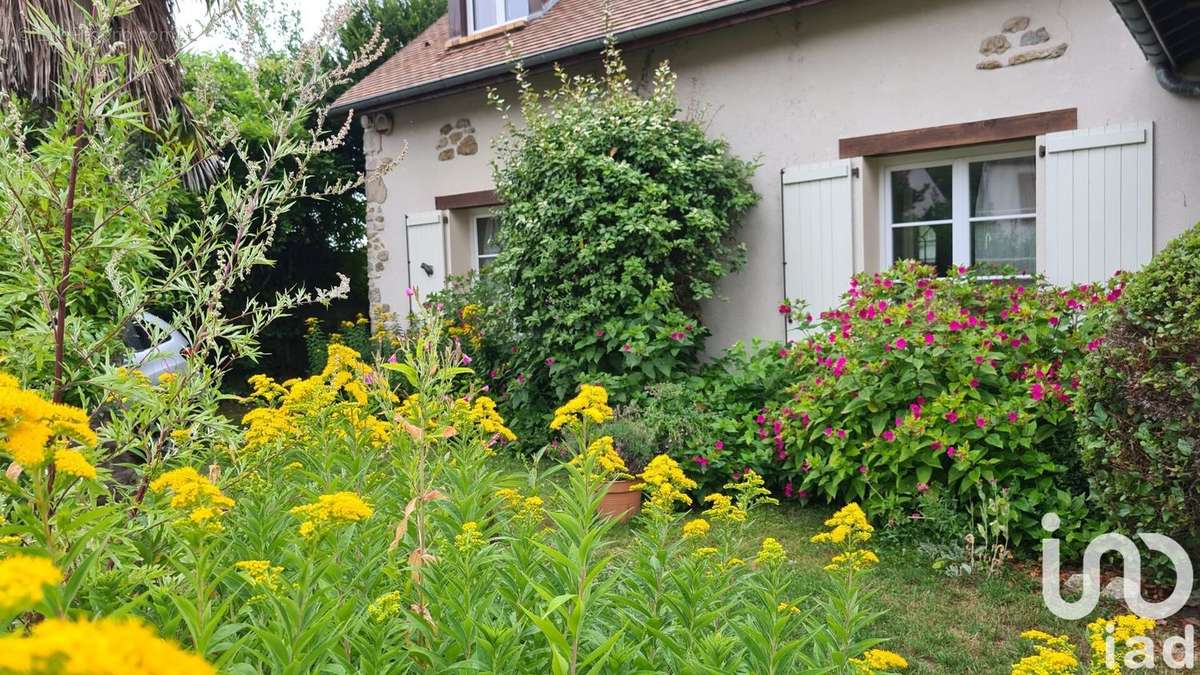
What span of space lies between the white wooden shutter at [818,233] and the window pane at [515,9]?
4.00 m

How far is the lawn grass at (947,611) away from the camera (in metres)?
3.41

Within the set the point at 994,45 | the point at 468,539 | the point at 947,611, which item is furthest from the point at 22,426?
the point at 994,45

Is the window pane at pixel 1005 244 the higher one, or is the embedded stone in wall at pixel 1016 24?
the embedded stone in wall at pixel 1016 24

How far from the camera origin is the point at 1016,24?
5.76 meters

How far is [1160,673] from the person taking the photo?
3215mm

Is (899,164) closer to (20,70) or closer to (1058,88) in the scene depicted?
(1058,88)

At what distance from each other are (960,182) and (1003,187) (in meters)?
0.29

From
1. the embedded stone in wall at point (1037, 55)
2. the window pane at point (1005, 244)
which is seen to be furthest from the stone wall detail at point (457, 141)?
the embedded stone in wall at point (1037, 55)

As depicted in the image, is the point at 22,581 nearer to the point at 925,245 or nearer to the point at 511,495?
the point at 511,495

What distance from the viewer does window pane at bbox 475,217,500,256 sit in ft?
30.2

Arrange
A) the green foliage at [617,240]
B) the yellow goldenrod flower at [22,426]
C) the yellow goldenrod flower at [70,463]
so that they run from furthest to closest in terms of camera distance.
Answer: the green foliage at [617,240], the yellow goldenrod flower at [70,463], the yellow goldenrod flower at [22,426]

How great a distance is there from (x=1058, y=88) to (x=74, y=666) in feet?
20.7

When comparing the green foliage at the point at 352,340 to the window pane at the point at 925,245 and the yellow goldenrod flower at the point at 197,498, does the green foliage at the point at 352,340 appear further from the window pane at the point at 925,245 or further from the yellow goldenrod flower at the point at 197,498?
the yellow goldenrod flower at the point at 197,498

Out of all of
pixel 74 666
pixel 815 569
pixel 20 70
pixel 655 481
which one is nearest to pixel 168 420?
pixel 655 481
